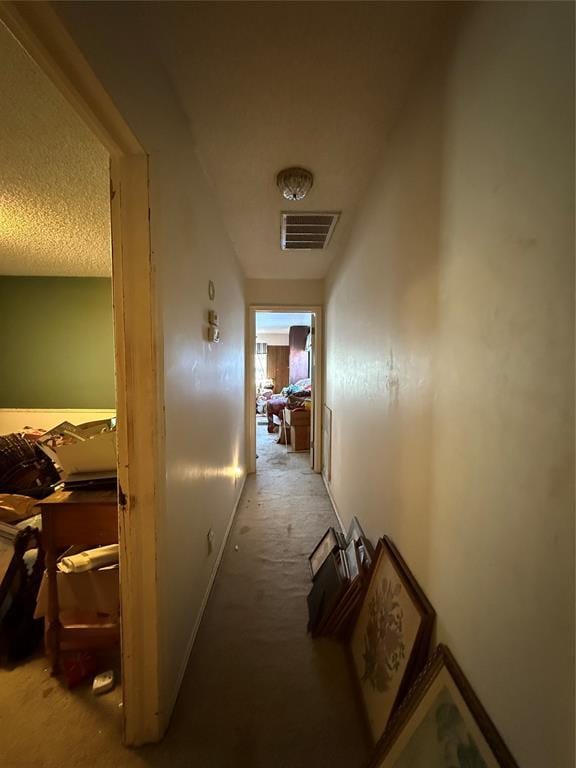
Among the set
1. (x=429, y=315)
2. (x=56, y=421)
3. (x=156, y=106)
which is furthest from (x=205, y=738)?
(x=56, y=421)

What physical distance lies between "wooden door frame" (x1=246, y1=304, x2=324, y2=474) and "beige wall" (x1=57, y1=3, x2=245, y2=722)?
1.63m

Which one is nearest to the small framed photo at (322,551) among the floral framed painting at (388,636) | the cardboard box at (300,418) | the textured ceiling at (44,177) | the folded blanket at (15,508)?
the floral framed painting at (388,636)

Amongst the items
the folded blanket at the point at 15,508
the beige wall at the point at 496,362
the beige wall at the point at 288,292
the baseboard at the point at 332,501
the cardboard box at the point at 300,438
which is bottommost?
the baseboard at the point at 332,501

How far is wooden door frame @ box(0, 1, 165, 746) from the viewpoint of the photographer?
3.29 feet

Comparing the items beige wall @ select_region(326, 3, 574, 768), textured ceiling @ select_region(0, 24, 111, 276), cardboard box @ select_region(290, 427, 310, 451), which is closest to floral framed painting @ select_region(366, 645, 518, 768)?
beige wall @ select_region(326, 3, 574, 768)

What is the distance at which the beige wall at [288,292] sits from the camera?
3719mm

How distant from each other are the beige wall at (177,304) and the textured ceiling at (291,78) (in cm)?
12

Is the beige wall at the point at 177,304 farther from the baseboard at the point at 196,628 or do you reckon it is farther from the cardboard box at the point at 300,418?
the cardboard box at the point at 300,418

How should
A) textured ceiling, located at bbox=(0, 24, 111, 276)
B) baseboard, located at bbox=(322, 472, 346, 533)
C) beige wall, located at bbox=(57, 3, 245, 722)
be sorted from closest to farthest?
beige wall, located at bbox=(57, 3, 245, 722), textured ceiling, located at bbox=(0, 24, 111, 276), baseboard, located at bbox=(322, 472, 346, 533)

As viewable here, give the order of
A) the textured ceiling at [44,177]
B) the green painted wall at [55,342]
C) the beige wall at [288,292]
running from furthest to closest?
the beige wall at [288,292]
the green painted wall at [55,342]
the textured ceiling at [44,177]

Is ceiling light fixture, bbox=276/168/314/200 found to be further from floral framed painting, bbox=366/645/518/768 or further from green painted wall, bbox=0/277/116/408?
green painted wall, bbox=0/277/116/408

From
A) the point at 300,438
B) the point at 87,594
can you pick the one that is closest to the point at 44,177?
the point at 87,594

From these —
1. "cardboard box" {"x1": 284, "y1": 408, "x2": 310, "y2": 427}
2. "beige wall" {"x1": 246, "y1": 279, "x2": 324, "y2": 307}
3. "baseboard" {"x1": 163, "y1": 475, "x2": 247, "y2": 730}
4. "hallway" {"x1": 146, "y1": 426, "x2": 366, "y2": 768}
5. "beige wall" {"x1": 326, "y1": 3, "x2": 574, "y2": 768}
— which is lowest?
"hallway" {"x1": 146, "y1": 426, "x2": 366, "y2": 768}

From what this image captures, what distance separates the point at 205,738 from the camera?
3.66ft
